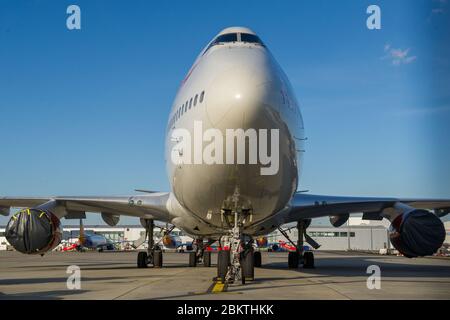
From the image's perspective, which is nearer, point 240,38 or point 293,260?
point 240,38

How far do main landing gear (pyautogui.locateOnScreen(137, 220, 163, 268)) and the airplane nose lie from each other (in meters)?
12.6

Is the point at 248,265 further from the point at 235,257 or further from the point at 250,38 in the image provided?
the point at 250,38

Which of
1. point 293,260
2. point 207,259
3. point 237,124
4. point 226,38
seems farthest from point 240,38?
point 207,259

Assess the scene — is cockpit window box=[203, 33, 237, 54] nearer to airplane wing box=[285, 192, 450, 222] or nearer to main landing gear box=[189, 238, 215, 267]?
airplane wing box=[285, 192, 450, 222]

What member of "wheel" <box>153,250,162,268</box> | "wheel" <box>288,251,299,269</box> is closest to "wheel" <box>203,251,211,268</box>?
"wheel" <box>153,250,162,268</box>

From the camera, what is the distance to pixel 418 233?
17.6 m

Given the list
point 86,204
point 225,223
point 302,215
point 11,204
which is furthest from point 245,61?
point 11,204

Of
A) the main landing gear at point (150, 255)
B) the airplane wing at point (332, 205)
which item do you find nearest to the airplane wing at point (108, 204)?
the main landing gear at point (150, 255)

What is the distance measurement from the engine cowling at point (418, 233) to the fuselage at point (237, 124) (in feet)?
19.0

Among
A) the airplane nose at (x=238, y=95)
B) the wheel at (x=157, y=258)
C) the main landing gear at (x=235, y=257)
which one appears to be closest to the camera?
the airplane nose at (x=238, y=95)

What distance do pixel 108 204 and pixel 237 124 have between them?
11.6 m

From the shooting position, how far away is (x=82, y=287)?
41.8ft

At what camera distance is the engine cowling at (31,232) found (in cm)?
1777

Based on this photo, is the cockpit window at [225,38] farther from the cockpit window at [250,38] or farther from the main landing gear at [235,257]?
the main landing gear at [235,257]
